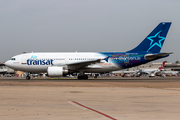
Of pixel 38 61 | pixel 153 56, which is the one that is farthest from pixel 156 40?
pixel 38 61

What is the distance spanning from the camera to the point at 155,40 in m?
38.5

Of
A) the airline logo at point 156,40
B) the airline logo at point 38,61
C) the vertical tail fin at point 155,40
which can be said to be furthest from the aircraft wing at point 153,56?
the airline logo at point 38,61

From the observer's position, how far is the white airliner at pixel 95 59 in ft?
122

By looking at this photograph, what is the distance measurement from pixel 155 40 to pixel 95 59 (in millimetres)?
9666

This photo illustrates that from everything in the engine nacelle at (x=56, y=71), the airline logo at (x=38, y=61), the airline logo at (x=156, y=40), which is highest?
the airline logo at (x=156, y=40)

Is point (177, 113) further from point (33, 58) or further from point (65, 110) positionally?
point (33, 58)

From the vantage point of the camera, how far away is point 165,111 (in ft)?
28.7

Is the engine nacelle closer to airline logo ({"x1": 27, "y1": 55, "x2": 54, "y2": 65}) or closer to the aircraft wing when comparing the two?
airline logo ({"x1": 27, "y1": 55, "x2": 54, "y2": 65})

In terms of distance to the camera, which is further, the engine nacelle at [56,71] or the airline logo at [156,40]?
the airline logo at [156,40]

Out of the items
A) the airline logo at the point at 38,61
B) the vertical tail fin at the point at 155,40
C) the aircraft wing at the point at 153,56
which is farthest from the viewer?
the vertical tail fin at the point at 155,40

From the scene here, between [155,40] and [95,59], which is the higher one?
[155,40]

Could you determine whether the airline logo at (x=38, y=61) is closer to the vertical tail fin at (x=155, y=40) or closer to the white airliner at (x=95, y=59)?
the white airliner at (x=95, y=59)

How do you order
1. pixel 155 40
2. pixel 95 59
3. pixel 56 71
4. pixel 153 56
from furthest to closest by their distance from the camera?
pixel 155 40 → pixel 95 59 → pixel 153 56 → pixel 56 71

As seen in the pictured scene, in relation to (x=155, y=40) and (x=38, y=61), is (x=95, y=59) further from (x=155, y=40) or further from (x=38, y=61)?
(x=155, y=40)
